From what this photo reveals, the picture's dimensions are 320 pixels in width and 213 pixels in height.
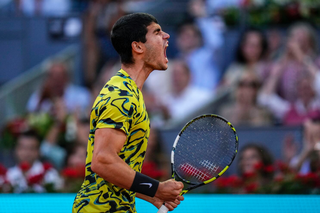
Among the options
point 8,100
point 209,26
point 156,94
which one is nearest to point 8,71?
point 8,100

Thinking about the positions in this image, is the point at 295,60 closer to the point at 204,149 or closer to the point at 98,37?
the point at 98,37

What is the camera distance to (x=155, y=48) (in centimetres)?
262

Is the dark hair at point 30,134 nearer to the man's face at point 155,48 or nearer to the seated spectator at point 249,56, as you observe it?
the seated spectator at point 249,56

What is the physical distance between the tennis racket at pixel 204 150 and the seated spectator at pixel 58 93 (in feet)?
16.9

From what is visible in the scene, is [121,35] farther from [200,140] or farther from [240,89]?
[240,89]

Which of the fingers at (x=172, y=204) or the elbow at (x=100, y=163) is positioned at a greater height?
the elbow at (x=100, y=163)

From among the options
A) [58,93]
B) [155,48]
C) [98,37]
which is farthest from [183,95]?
[155,48]

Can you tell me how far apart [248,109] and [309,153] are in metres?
1.36

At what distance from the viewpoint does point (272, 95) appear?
6887mm

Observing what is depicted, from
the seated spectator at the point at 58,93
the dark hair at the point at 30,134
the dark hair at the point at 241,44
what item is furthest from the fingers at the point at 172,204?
the seated spectator at the point at 58,93

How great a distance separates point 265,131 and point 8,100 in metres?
4.44

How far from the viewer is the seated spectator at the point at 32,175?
5.84 m

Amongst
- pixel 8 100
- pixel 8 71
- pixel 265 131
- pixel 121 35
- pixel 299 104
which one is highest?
pixel 8 71

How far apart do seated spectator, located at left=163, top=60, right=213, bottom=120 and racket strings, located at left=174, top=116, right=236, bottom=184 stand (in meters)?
4.48
